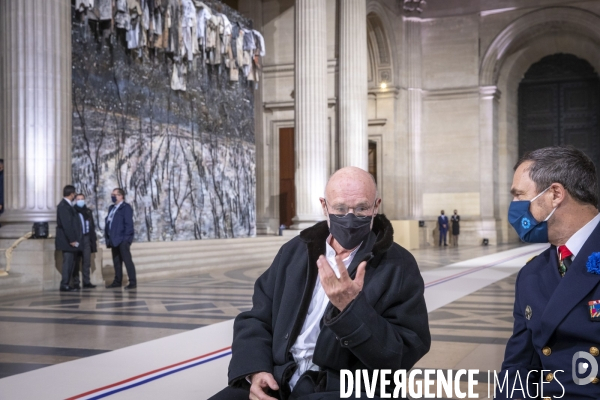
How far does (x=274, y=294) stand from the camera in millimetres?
3480

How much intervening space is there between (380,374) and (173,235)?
17.6 meters

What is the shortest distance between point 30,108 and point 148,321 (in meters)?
5.84

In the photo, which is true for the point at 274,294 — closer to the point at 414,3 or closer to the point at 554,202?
the point at 554,202

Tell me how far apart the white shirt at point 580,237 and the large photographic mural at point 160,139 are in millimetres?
14736

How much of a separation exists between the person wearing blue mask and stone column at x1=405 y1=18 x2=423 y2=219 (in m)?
28.2

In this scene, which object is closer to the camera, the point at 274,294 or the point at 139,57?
the point at 274,294

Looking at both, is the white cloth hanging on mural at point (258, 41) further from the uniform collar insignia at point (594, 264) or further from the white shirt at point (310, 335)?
the uniform collar insignia at point (594, 264)

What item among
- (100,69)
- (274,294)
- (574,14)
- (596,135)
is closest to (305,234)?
(274,294)

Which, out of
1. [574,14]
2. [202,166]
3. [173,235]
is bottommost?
[173,235]

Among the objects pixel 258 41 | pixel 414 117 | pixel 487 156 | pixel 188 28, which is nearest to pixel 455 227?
pixel 487 156

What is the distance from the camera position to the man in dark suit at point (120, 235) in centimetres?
1249

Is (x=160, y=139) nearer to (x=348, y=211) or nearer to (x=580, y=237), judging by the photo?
(x=348, y=211)

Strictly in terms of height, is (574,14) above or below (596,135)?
above

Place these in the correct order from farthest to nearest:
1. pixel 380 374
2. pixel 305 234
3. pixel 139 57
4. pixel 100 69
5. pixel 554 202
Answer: pixel 139 57 → pixel 100 69 → pixel 305 234 → pixel 380 374 → pixel 554 202
